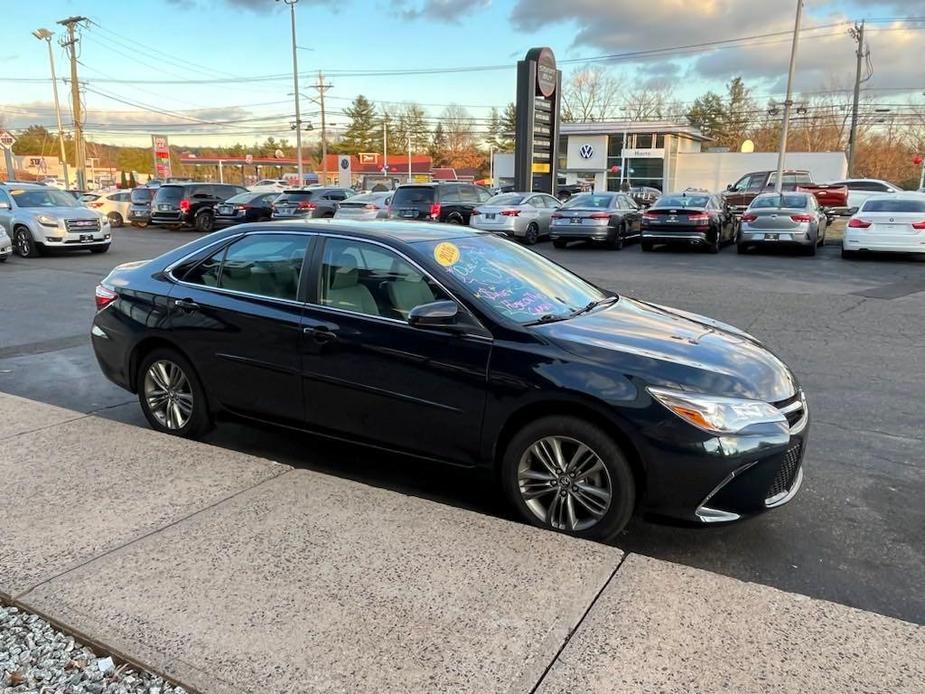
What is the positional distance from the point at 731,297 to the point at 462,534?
30.0 feet

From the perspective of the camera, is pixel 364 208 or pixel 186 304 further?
pixel 364 208

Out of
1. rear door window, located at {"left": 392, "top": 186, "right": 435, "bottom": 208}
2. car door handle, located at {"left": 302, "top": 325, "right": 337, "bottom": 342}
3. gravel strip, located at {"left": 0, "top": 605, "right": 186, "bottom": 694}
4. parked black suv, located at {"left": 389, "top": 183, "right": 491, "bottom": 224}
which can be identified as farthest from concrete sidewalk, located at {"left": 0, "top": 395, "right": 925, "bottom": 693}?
rear door window, located at {"left": 392, "top": 186, "right": 435, "bottom": 208}

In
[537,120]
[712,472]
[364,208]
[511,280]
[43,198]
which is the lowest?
[712,472]

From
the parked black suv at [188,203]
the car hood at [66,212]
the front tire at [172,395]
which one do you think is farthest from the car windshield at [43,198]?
the front tire at [172,395]

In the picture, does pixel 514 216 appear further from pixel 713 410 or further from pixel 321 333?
pixel 713 410

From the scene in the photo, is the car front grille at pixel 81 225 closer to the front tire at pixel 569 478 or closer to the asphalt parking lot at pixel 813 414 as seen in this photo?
the asphalt parking lot at pixel 813 414

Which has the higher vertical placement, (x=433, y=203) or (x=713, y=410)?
(x=433, y=203)

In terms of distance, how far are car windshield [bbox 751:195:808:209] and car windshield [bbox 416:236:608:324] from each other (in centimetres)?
1415

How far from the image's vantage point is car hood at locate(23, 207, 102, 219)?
687 inches

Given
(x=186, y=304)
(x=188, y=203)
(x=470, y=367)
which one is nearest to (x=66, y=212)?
(x=188, y=203)

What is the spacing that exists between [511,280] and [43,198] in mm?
18296

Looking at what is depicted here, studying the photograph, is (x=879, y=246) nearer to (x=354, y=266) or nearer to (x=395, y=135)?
(x=354, y=266)

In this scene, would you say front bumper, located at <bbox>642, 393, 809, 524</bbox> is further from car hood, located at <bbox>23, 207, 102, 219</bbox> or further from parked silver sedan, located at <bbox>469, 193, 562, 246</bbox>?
car hood, located at <bbox>23, 207, 102, 219</bbox>

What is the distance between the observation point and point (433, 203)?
2078cm
